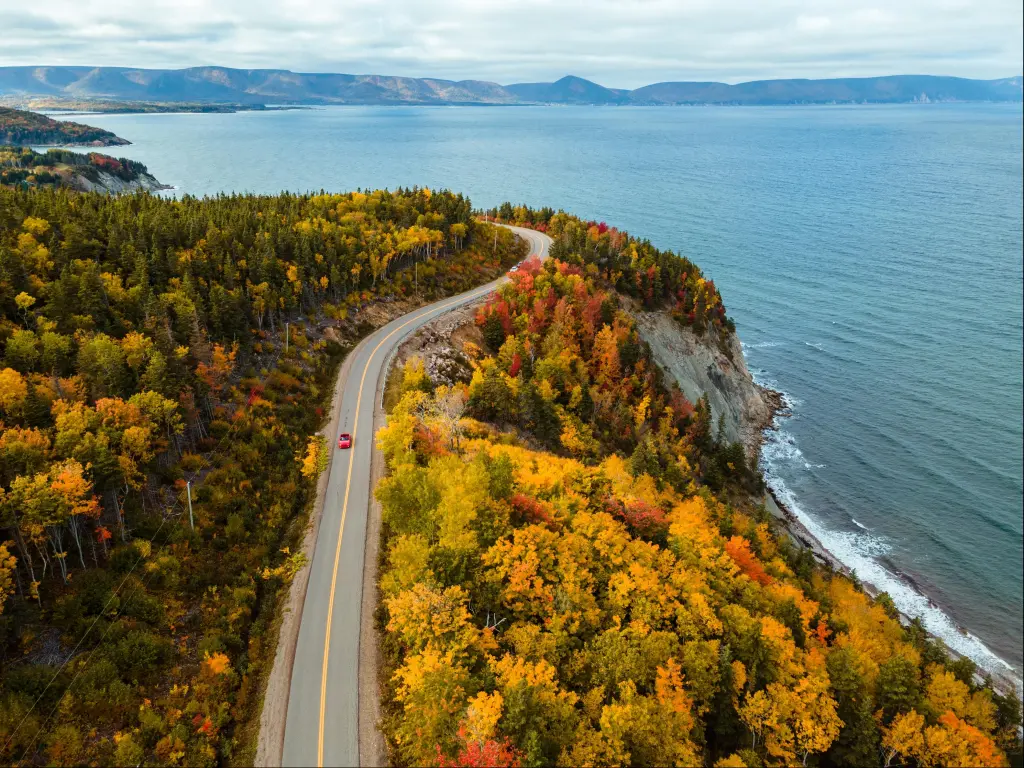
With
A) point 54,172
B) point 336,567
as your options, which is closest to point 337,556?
point 336,567

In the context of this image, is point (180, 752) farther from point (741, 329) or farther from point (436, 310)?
point (741, 329)

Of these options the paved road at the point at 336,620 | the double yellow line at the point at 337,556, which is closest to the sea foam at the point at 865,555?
the paved road at the point at 336,620

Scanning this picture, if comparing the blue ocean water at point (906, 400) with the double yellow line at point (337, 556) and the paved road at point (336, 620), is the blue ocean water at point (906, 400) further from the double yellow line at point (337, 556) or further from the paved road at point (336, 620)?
the double yellow line at point (337, 556)

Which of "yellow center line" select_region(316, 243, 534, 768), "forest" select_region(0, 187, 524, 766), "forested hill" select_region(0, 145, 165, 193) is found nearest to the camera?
"forest" select_region(0, 187, 524, 766)

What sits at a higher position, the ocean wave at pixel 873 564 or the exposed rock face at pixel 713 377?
the exposed rock face at pixel 713 377

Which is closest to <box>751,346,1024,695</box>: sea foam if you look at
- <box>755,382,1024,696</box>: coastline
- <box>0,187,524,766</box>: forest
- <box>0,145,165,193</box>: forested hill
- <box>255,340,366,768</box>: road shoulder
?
<box>755,382,1024,696</box>: coastline

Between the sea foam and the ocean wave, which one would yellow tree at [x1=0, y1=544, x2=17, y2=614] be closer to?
the sea foam
